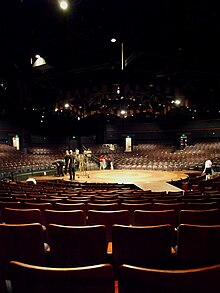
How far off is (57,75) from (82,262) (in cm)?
1350

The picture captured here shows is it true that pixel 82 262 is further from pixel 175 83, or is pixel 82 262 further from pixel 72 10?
pixel 175 83

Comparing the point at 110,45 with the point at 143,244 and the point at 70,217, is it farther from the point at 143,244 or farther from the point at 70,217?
the point at 143,244

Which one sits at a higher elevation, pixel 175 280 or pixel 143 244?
pixel 175 280

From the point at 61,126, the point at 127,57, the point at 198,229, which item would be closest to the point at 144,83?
the point at 127,57

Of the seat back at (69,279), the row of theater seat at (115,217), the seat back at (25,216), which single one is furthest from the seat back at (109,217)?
the seat back at (69,279)

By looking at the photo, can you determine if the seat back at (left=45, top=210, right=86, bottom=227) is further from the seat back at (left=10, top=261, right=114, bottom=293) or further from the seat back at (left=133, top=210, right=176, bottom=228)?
the seat back at (left=10, top=261, right=114, bottom=293)

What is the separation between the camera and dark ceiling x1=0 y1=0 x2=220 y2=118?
788cm

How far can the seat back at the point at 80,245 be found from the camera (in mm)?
2266

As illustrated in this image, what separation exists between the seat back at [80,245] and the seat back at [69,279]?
823 millimetres

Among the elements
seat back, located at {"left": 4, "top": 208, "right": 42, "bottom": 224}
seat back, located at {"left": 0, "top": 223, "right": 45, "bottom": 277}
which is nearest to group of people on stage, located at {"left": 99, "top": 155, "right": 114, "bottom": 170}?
seat back, located at {"left": 4, "top": 208, "right": 42, "bottom": 224}

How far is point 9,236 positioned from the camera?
2.42m

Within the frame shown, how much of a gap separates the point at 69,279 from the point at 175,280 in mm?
620

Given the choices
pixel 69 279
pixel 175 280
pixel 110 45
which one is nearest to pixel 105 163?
pixel 110 45

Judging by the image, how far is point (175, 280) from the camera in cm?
131
